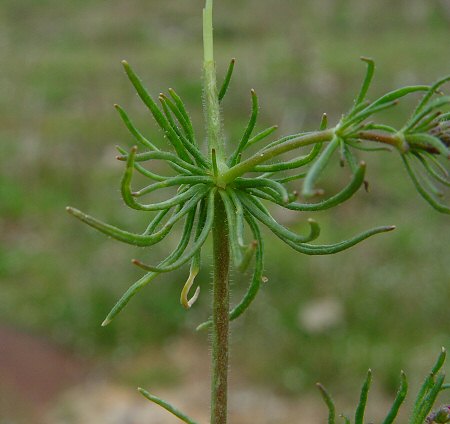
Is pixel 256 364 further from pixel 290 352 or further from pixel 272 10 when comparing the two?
pixel 272 10

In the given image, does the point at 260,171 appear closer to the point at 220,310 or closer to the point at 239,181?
the point at 239,181

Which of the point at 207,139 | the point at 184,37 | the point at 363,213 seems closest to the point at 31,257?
the point at 363,213

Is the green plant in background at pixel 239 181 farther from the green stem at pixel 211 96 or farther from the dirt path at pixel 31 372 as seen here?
the dirt path at pixel 31 372

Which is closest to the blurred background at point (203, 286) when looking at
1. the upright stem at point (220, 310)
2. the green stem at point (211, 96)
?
the green stem at point (211, 96)

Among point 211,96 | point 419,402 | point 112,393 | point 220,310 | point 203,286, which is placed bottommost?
point 112,393

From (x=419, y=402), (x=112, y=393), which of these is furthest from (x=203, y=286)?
(x=419, y=402)

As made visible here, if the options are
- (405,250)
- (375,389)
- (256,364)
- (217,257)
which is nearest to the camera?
(217,257)
